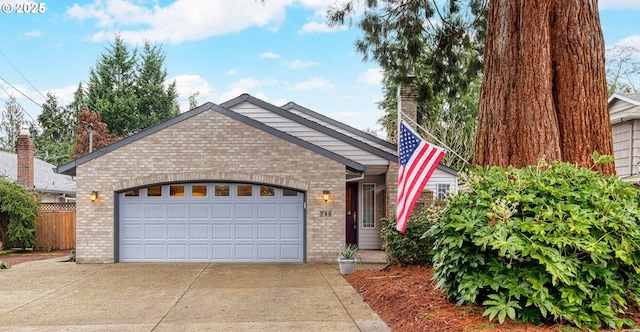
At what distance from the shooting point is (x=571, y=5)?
630 centimetres

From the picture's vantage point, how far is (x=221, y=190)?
478 inches

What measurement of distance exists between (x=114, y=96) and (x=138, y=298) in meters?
31.0

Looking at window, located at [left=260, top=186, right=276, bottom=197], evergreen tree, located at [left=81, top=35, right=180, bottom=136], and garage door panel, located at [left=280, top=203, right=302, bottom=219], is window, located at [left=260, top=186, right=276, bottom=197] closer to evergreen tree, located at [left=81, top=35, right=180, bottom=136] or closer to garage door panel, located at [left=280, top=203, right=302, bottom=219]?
garage door panel, located at [left=280, top=203, right=302, bottom=219]

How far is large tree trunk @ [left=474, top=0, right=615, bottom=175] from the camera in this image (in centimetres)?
614

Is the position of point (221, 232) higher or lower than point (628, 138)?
lower

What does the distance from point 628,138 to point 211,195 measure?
12.7 meters

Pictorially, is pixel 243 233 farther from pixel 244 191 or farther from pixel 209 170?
pixel 209 170

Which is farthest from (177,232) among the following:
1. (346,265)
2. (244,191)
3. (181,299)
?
(346,265)

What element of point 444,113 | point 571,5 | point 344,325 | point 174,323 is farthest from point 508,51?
point 444,113

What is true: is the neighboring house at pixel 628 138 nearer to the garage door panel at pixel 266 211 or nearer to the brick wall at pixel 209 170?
the brick wall at pixel 209 170

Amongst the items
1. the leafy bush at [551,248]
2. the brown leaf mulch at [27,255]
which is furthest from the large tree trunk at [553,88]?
the brown leaf mulch at [27,255]

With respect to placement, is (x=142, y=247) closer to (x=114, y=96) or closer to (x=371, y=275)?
(x=371, y=275)

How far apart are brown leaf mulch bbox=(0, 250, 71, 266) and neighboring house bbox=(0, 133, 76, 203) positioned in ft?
9.90

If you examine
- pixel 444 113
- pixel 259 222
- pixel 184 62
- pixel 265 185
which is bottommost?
pixel 259 222
